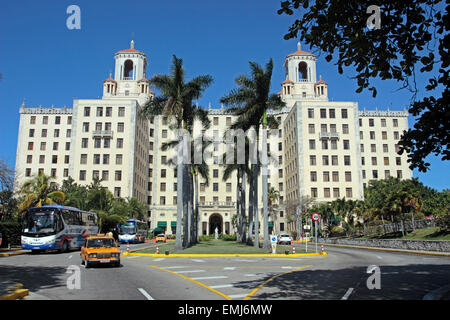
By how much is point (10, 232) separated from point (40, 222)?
206 inches

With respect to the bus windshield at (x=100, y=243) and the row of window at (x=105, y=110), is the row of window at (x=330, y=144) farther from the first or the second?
the bus windshield at (x=100, y=243)

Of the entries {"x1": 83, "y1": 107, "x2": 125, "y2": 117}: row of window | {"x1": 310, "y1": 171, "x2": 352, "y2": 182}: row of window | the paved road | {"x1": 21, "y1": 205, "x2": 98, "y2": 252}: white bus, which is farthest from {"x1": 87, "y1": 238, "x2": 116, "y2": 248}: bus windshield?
{"x1": 83, "y1": 107, "x2": 125, "y2": 117}: row of window

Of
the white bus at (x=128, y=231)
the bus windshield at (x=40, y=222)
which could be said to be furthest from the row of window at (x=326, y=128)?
the bus windshield at (x=40, y=222)

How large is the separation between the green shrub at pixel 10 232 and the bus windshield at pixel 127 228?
16.8 meters

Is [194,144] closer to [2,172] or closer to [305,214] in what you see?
[2,172]

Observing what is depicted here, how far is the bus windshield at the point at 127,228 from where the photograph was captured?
48.2 metres

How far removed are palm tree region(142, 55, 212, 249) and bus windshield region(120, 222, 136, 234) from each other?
63.4 feet

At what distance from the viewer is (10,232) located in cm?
3064

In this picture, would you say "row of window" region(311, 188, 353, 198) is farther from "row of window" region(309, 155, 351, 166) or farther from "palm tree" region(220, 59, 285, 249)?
"palm tree" region(220, 59, 285, 249)

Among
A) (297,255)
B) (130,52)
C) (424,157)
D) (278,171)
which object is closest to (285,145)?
(278,171)

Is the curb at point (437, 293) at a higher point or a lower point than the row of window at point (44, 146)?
lower

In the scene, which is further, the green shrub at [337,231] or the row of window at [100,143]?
the row of window at [100,143]

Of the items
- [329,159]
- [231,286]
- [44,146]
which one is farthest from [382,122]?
[231,286]
